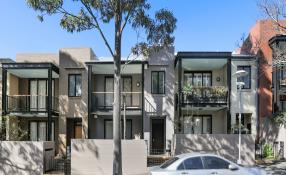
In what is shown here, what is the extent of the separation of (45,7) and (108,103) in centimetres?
1138

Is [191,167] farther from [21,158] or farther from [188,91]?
[188,91]

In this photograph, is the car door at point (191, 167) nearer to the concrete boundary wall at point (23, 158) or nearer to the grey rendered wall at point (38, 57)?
the concrete boundary wall at point (23, 158)

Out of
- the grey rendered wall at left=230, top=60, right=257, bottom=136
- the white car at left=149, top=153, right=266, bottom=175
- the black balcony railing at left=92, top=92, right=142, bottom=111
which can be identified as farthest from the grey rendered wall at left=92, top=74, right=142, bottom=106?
the white car at left=149, top=153, right=266, bottom=175

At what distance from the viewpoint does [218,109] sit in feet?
92.2

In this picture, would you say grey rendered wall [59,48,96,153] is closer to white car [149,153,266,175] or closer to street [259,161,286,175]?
street [259,161,286,175]

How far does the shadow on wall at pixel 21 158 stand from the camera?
22.2 metres

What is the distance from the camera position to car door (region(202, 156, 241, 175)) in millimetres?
15344

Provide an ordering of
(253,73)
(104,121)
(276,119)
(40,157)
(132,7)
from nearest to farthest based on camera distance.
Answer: (132,7)
(40,157)
(276,119)
(253,73)
(104,121)

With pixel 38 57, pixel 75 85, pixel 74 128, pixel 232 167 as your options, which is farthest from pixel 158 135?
pixel 232 167

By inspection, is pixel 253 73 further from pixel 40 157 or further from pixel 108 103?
pixel 40 157

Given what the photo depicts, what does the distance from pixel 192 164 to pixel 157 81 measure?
13.3m

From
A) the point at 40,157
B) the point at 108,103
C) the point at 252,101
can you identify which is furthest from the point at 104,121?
the point at 252,101

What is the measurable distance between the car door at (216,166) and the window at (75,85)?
595 inches

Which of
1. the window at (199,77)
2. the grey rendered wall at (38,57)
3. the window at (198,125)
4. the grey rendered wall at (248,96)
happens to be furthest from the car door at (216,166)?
the grey rendered wall at (38,57)
